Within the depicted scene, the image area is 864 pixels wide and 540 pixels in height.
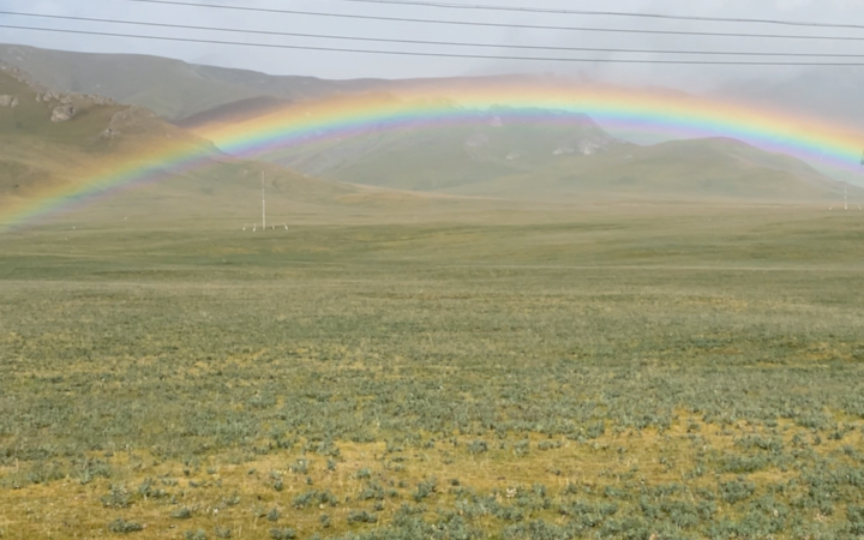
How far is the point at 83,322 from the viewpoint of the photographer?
39.4 meters

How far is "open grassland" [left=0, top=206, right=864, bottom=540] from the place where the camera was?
13.9 meters

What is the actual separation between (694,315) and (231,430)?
99.3 ft

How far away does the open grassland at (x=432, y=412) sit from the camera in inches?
546

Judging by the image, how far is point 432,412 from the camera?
2150 centimetres

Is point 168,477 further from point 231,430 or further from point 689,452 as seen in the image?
point 689,452

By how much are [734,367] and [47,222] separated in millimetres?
171368

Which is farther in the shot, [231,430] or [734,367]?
[734,367]

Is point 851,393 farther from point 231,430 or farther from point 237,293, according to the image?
point 237,293

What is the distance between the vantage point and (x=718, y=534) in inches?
508

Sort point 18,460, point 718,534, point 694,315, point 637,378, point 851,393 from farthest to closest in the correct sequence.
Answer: point 694,315, point 637,378, point 851,393, point 18,460, point 718,534

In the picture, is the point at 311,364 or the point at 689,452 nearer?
the point at 689,452

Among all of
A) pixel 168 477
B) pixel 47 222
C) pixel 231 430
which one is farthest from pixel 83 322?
pixel 47 222

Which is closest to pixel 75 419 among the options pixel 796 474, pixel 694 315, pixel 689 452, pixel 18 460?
pixel 18 460

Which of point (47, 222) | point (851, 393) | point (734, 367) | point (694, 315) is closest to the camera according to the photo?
point (851, 393)
